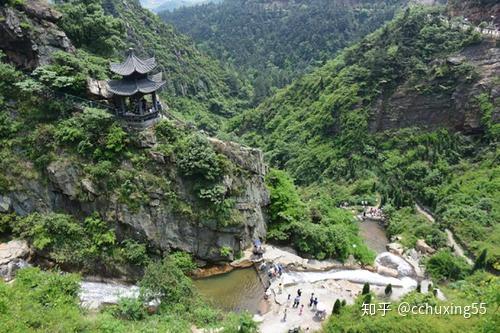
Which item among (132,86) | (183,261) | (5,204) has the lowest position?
(183,261)

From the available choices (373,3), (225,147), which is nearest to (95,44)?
(225,147)

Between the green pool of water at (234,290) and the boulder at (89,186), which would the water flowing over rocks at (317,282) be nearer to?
the green pool of water at (234,290)

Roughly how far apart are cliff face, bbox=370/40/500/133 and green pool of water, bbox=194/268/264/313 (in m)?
38.5

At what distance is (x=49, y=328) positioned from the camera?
1877cm

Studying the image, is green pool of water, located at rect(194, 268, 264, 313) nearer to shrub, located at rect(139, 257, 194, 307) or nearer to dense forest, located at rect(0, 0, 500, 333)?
dense forest, located at rect(0, 0, 500, 333)

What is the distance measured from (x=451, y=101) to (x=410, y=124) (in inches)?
233

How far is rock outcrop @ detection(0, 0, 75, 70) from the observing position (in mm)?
31281

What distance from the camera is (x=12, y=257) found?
997 inches

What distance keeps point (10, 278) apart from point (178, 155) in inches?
503

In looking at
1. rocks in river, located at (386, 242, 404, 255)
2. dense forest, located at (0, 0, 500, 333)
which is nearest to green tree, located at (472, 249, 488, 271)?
dense forest, located at (0, 0, 500, 333)

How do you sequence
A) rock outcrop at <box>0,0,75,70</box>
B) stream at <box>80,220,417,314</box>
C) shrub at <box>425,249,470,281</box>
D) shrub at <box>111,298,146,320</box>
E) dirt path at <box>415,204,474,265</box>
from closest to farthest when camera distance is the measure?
shrub at <box>111,298,146,320</box> < stream at <box>80,220,417,314</box> < shrub at <box>425,249,470,281</box> < rock outcrop at <box>0,0,75,70</box> < dirt path at <box>415,204,474,265</box>

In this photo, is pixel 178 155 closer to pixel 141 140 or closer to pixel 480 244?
pixel 141 140

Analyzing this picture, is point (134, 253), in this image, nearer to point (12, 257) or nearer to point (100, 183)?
point (100, 183)

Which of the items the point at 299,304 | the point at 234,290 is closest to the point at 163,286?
the point at 234,290
